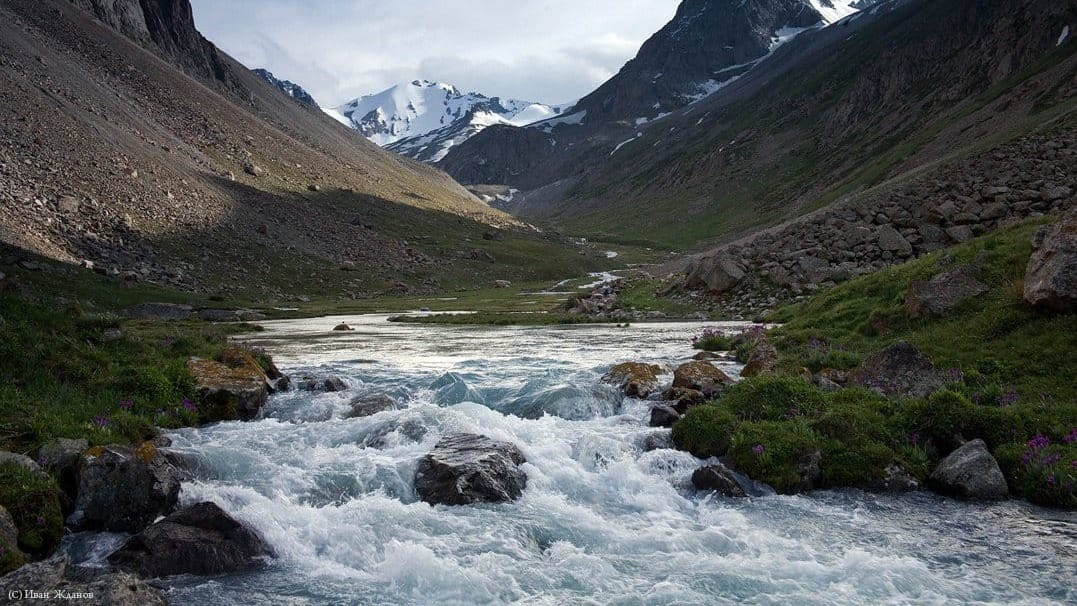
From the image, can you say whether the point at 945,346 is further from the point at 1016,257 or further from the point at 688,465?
the point at 688,465

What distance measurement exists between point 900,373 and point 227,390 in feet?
61.5

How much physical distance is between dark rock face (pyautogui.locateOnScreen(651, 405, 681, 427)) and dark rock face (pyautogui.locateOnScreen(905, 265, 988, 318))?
925 centimetres

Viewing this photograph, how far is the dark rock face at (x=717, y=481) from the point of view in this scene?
13.0 m

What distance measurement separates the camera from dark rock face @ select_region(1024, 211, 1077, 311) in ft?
51.2

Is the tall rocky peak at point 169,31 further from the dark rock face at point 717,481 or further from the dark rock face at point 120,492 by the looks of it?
the dark rock face at point 717,481

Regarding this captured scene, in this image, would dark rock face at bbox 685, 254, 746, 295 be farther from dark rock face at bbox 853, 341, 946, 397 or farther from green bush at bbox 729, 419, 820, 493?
green bush at bbox 729, 419, 820, 493

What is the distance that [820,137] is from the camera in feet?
635

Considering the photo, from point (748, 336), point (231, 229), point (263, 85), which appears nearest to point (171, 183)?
point (231, 229)

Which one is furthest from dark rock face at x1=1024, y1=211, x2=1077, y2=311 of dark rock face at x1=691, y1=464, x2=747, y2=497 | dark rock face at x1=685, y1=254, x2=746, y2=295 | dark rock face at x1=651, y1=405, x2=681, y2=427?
dark rock face at x1=685, y1=254, x2=746, y2=295

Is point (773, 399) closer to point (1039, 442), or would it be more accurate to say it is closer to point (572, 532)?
point (1039, 442)

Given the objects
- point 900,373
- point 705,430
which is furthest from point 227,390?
point 900,373

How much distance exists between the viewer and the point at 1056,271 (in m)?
15.8

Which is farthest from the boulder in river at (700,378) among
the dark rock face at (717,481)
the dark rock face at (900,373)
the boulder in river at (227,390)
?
the boulder in river at (227,390)

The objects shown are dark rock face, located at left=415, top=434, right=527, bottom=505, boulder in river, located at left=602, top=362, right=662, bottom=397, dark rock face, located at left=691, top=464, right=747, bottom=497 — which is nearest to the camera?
dark rock face, located at left=415, top=434, right=527, bottom=505
